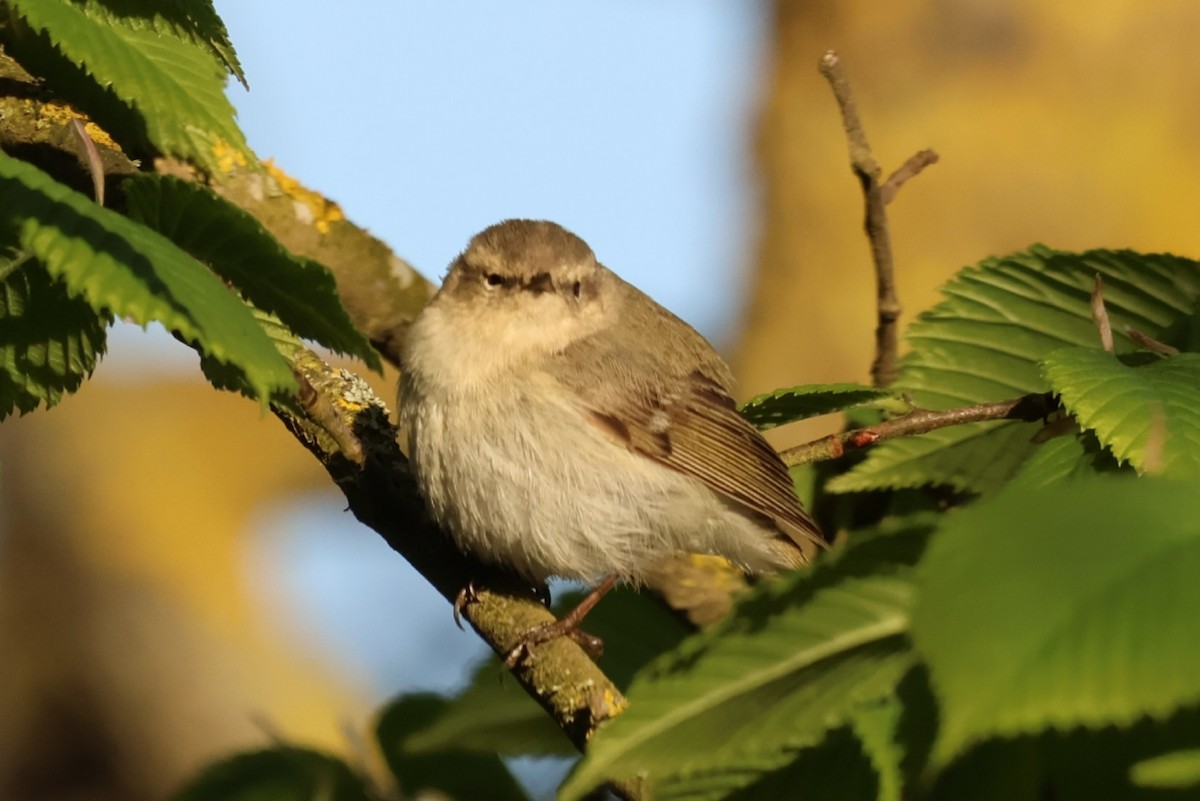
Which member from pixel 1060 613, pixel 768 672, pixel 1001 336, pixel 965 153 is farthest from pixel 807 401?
pixel 965 153

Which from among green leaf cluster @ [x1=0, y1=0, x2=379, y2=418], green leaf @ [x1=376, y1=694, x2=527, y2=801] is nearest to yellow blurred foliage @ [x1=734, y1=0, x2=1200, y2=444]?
green leaf @ [x1=376, y1=694, x2=527, y2=801]

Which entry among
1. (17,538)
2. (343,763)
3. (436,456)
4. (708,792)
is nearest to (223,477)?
(17,538)

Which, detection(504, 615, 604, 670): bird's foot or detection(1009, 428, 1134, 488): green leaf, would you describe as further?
detection(504, 615, 604, 670): bird's foot

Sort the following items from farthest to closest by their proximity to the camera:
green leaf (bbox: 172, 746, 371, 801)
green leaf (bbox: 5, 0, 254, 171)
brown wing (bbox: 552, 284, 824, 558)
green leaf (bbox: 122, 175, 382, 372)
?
brown wing (bbox: 552, 284, 824, 558), green leaf (bbox: 172, 746, 371, 801), green leaf (bbox: 5, 0, 254, 171), green leaf (bbox: 122, 175, 382, 372)

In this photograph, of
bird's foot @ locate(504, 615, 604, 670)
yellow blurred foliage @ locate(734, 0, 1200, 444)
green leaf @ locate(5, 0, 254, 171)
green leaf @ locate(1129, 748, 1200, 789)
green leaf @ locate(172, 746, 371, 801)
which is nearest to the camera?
green leaf @ locate(1129, 748, 1200, 789)

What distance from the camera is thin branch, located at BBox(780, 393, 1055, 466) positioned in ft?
5.79

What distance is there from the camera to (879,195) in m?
2.39

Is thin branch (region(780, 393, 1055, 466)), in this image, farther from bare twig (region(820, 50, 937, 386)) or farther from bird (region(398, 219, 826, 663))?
bird (region(398, 219, 826, 663))

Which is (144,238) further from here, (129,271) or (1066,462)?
(1066,462)

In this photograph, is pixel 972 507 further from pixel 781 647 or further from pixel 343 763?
pixel 343 763

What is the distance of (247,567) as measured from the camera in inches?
292

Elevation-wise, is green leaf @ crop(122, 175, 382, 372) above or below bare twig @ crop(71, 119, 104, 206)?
below

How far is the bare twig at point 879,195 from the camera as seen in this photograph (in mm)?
2316

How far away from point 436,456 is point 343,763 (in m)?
1.03
